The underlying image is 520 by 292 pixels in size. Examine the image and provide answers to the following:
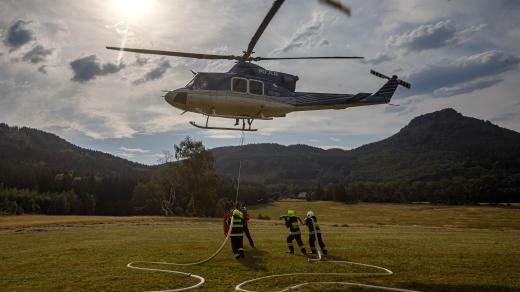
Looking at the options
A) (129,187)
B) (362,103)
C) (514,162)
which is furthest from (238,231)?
(514,162)

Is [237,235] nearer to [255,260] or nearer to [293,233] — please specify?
[255,260]

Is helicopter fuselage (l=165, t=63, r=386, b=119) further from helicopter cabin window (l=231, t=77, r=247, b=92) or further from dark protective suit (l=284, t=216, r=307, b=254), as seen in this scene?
dark protective suit (l=284, t=216, r=307, b=254)

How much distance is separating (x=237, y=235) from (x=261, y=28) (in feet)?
26.8

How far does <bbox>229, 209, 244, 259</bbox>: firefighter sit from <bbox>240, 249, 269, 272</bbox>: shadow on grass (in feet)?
1.44

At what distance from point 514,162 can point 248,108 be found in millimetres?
213632

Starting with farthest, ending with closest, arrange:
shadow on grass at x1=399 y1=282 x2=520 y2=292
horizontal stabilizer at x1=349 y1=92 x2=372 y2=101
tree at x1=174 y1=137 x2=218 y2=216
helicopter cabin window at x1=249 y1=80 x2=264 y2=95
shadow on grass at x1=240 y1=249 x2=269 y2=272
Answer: tree at x1=174 y1=137 x2=218 y2=216 < horizontal stabilizer at x1=349 y1=92 x2=372 y2=101 < helicopter cabin window at x1=249 y1=80 x2=264 y2=95 < shadow on grass at x1=240 y1=249 x2=269 y2=272 < shadow on grass at x1=399 y1=282 x2=520 y2=292

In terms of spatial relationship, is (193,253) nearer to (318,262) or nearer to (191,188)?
(318,262)

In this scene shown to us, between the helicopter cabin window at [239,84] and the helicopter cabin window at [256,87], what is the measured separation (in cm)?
33

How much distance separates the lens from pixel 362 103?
83.2 feet

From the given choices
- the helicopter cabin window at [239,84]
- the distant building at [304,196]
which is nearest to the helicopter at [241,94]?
the helicopter cabin window at [239,84]

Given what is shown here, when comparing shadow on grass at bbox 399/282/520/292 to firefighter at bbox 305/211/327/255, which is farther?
firefighter at bbox 305/211/327/255

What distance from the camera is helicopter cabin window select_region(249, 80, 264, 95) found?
22.0 meters

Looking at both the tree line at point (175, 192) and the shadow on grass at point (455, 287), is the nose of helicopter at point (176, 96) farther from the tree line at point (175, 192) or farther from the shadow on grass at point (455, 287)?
the tree line at point (175, 192)

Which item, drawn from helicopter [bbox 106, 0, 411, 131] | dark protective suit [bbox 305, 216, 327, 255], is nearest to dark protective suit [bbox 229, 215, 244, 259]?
dark protective suit [bbox 305, 216, 327, 255]
